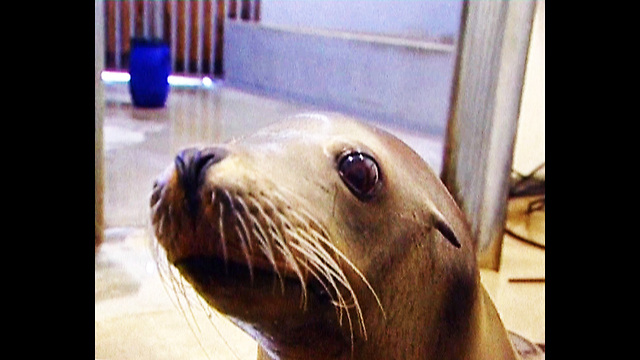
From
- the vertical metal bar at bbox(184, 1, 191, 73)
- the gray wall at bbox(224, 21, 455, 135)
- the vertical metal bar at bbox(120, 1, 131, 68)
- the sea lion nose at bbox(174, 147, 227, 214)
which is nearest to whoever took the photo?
the sea lion nose at bbox(174, 147, 227, 214)

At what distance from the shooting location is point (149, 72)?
3076 millimetres

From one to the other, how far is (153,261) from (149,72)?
195cm

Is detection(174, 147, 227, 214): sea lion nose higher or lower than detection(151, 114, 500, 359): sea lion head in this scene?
higher

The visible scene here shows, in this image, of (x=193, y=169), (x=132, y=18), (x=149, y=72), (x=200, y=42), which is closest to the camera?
(x=193, y=169)

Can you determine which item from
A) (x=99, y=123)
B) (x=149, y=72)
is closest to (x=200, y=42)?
(x=149, y=72)

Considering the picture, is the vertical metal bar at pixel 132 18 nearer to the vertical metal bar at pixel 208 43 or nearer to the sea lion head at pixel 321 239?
the vertical metal bar at pixel 208 43

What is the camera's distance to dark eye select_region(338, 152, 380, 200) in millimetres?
608

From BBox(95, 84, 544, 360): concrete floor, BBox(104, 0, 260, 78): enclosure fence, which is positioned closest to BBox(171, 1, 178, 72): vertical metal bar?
BBox(104, 0, 260, 78): enclosure fence

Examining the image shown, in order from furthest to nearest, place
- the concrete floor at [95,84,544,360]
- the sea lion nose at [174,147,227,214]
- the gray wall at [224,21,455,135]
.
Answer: the gray wall at [224,21,455,135]
the concrete floor at [95,84,544,360]
the sea lion nose at [174,147,227,214]

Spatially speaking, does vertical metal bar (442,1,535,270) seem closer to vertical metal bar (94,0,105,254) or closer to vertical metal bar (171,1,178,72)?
vertical metal bar (94,0,105,254)

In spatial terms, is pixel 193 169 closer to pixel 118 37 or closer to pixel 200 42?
pixel 200 42
